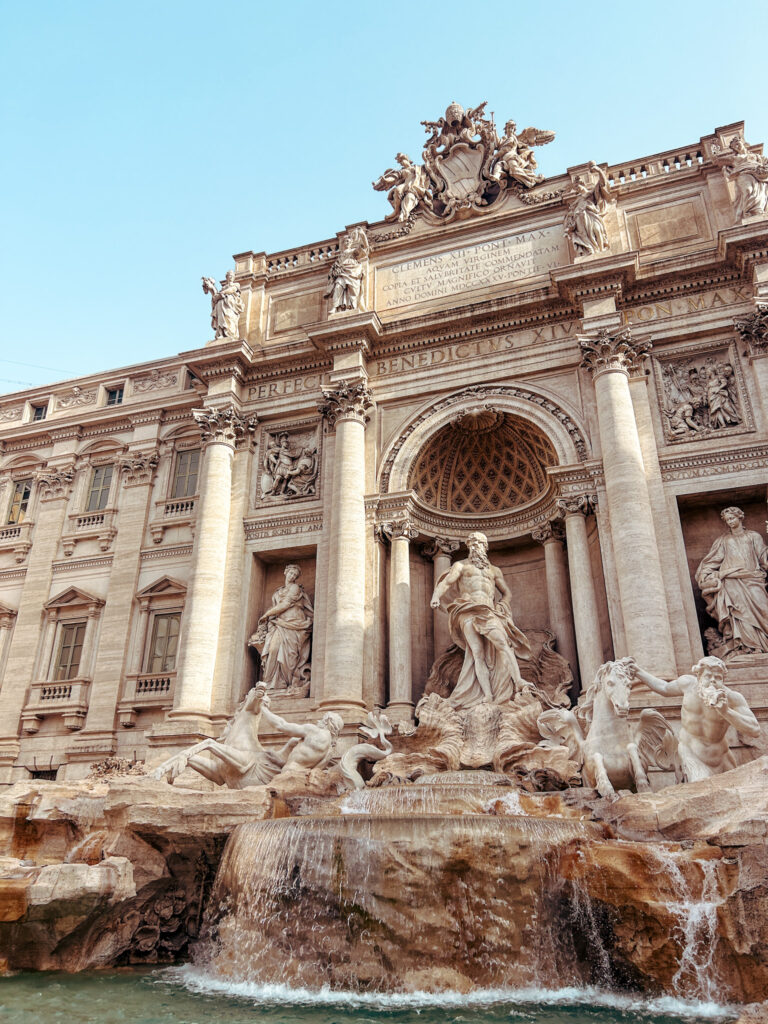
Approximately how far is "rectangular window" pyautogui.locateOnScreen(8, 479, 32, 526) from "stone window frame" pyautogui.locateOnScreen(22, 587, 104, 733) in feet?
11.5

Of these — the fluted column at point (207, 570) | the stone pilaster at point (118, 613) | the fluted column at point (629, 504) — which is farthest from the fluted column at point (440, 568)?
the stone pilaster at point (118, 613)

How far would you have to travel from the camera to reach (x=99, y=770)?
1764 centimetres

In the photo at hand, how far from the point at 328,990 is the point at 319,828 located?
4.93 feet

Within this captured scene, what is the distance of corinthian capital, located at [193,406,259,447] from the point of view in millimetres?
19125

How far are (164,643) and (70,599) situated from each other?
10.9 ft

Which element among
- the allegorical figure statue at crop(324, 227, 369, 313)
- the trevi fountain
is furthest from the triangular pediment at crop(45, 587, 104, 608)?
the allegorical figure statue at crop(324, 227, 369, 313)

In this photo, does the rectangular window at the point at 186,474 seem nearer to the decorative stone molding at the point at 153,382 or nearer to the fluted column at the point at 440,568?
the decorative stone molding at the point at 153,382

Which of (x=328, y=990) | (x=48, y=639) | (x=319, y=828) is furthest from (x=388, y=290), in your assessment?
(x=328, y=990)

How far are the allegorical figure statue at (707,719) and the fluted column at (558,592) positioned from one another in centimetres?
538

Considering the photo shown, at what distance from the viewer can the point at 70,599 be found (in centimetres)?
2056

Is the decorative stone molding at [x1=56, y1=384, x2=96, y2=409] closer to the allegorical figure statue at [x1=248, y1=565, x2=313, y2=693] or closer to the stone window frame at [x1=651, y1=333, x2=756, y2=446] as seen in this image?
the allegorical figure statue at [x1=248, y1=565, x2=313, y2=693]

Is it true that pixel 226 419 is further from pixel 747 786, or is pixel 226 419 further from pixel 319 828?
pixel 747 786

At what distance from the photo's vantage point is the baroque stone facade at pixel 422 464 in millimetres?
15344

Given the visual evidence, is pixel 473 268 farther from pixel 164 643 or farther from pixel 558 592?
pixel 164 643
